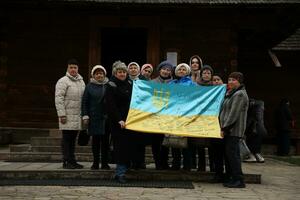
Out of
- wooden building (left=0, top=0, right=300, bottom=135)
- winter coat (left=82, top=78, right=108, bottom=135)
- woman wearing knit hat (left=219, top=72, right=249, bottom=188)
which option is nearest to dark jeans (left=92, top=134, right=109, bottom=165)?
winter coat (left=82, top=78, right=108, bottom=135)

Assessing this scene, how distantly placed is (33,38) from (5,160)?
4298 mm

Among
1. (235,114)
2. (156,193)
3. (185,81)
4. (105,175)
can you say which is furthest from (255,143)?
(156,193)

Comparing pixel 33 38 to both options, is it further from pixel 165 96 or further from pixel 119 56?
pixel 165 96

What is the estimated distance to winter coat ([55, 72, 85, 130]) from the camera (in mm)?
9961

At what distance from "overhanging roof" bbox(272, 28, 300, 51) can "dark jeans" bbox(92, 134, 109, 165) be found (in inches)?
377

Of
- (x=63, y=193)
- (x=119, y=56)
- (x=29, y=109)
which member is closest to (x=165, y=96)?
(x=63, y=193)

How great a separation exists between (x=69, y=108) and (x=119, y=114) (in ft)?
3.87

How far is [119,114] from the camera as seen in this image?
9.33m

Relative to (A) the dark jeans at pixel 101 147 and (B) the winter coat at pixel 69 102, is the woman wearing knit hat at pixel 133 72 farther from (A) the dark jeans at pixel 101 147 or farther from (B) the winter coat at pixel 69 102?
(A) the dark jeans at pixel 101 147

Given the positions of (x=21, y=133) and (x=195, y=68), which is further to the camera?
(x=21, y=133)

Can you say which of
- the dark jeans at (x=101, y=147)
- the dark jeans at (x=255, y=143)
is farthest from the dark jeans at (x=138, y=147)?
the dark jeans at (x=255, y=143)

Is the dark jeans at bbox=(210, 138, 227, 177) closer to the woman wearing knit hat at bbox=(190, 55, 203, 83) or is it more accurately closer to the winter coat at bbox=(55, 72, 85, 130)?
the woman wearing knit hat at bbox=(190, 55, 203, 83)

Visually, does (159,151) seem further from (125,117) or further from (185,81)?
(185,81)

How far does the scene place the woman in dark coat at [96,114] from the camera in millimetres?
9781
